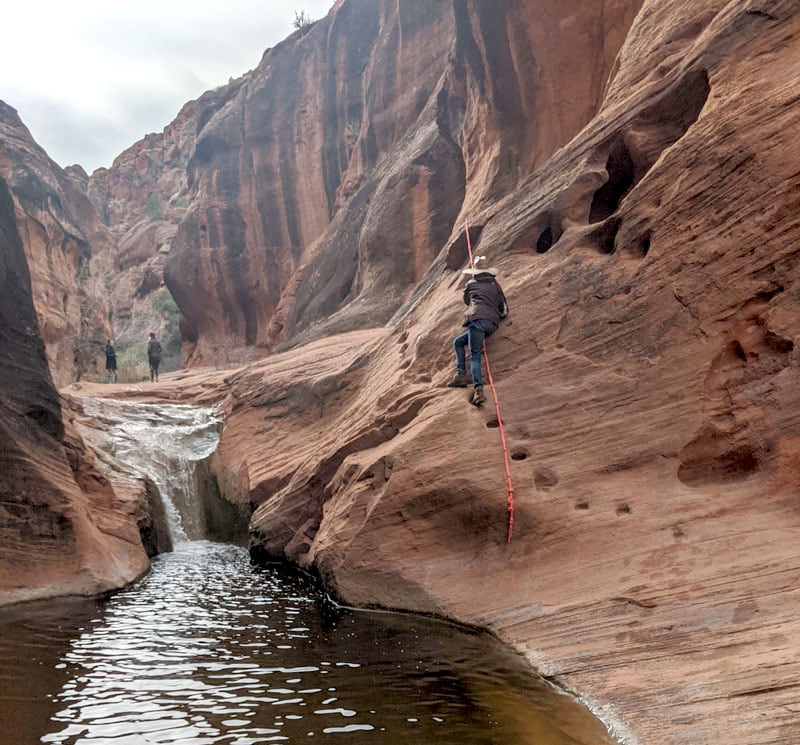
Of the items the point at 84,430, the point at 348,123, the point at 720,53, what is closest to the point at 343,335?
the point at 84,430

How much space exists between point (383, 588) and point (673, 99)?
7456mm

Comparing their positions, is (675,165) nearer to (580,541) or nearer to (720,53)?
(720,53)

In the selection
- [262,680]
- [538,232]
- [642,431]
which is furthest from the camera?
[538,232]

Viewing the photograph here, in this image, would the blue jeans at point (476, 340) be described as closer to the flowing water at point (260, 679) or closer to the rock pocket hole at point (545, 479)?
the rock pocket hole at point (545, 479)

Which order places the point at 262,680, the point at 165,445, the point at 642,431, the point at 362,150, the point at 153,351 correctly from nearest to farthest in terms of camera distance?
the point at 262,680 < the point at 642,431 < the point at 165,445 < the point at 153,351 < the point at 362,150

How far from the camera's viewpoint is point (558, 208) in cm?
1082

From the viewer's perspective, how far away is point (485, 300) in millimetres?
9859

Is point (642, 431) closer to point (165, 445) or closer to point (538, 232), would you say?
point (538, 232)

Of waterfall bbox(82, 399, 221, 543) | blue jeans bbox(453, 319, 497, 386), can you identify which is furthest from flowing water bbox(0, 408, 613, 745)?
waterfall bbox(82, 399, 221, 543)

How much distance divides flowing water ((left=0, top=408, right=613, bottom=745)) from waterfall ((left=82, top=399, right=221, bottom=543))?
684 centimetres

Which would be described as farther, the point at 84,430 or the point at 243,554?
the point at 84,430

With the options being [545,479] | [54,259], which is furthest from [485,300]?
[54,259]

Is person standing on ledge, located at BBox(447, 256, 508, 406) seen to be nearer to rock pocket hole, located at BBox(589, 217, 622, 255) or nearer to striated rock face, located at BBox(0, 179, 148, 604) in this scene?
rock pocket hole, located at BBox(589, 217, 622, 255)

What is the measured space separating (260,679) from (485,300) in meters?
5.68
